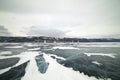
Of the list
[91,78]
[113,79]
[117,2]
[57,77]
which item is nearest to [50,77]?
[57,77]

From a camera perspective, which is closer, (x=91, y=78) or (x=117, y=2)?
(x=91, y=78)

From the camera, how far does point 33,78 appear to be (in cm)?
518

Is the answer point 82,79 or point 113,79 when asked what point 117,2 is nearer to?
point 113,79

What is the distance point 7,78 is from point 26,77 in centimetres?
110

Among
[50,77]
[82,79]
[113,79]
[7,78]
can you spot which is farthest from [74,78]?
[7,78]

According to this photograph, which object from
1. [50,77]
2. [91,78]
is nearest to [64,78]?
[50,77]

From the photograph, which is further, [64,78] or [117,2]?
[117,2]

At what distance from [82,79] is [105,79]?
1320mm

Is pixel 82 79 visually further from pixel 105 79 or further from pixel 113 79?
pixel 113 79

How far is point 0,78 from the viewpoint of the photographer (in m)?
5.30

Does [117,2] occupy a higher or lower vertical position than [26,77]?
higher

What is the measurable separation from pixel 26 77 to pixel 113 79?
5.01m

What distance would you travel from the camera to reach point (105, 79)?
5223 mm

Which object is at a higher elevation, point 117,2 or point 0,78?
point 117,2
